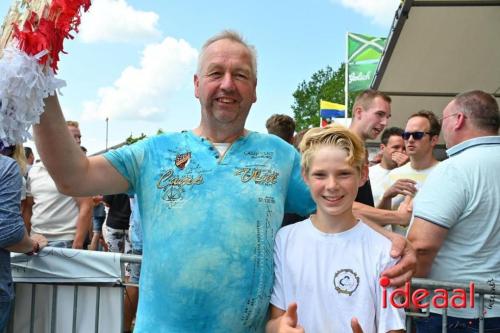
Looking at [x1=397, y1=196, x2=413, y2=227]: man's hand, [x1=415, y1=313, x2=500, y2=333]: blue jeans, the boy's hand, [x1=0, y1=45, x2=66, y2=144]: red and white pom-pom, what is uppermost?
[x1=0, y1=45, x2=66, y2=144]: red and white pom-pom

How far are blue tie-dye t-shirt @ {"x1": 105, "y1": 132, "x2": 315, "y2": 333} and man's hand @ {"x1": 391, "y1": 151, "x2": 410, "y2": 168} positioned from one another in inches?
114

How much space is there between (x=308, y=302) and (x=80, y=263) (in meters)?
2.10

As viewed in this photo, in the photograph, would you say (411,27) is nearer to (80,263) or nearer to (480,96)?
(480,96)

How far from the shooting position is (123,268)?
3373mm

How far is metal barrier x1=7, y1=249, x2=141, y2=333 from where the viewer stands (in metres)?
3.38

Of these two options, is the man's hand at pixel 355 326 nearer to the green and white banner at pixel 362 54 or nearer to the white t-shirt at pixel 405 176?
the white t-shirt at pixel 405 176

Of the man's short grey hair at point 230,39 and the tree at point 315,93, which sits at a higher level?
the tree at point 315,93

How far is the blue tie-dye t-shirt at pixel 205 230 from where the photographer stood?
185cm

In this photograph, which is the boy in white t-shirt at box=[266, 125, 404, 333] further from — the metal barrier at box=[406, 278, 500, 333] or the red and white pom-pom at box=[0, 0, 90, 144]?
the red and white pom-pom at box=[0, 0, 90, 144]

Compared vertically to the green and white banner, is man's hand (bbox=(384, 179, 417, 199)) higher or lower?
lower

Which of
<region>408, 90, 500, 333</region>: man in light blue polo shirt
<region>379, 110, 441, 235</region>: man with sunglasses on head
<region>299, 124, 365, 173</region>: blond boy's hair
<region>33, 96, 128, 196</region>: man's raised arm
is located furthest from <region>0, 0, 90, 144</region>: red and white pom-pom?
<region>379, 110, 441, 235</region>: man with sunglasses on head

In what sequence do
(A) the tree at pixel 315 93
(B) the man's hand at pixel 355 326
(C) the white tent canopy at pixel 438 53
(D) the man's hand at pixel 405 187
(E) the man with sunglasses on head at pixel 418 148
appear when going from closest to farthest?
(B) the man's hand at pixel 355 326 < (D) the man's hand at pixel 405 187 < (E) the man with sunglasses on head at pixel 418 148 < (C) the white tent canopy at pixel 438 53 < (A) the tree at pixel 315 93

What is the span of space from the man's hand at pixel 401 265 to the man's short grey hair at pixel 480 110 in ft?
4.04

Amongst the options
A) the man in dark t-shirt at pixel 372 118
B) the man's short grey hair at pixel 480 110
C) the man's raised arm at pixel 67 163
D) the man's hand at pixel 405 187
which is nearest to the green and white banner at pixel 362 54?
the man in dark t-shirt at pixel 372 118
